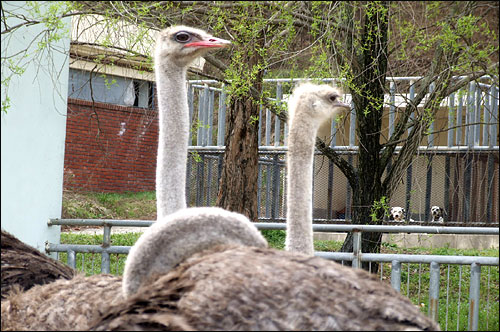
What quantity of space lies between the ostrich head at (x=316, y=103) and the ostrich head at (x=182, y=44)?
44cm

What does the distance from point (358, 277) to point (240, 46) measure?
538cm

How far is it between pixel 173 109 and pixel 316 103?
2.20ft

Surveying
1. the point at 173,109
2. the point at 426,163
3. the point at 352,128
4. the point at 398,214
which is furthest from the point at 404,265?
the point at 173,109

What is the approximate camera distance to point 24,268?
320 centimetres

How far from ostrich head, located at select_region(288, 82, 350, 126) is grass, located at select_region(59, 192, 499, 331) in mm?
1181

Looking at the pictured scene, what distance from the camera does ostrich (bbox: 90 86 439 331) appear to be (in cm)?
193

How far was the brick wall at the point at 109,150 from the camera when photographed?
16.3m

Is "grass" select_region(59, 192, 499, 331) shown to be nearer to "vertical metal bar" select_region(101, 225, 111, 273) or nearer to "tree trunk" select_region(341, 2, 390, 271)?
"vertical metal bar" select_region(101, 225, 111, 273)

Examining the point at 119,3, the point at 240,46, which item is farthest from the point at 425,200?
the point at 119,3

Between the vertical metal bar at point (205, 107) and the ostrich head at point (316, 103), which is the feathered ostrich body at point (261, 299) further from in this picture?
the vertical metal bar at point (205, 107)

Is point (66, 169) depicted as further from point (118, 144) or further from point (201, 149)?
point (201, 149)

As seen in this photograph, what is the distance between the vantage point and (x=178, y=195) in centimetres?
337

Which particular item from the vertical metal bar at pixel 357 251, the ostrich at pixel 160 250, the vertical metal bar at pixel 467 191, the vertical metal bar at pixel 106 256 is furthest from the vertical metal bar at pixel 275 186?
the ostrich at pixel 160 250

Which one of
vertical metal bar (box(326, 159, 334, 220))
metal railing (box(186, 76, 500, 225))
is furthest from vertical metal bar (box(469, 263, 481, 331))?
vertical metal bar (box(326, 159, 334, 220))
